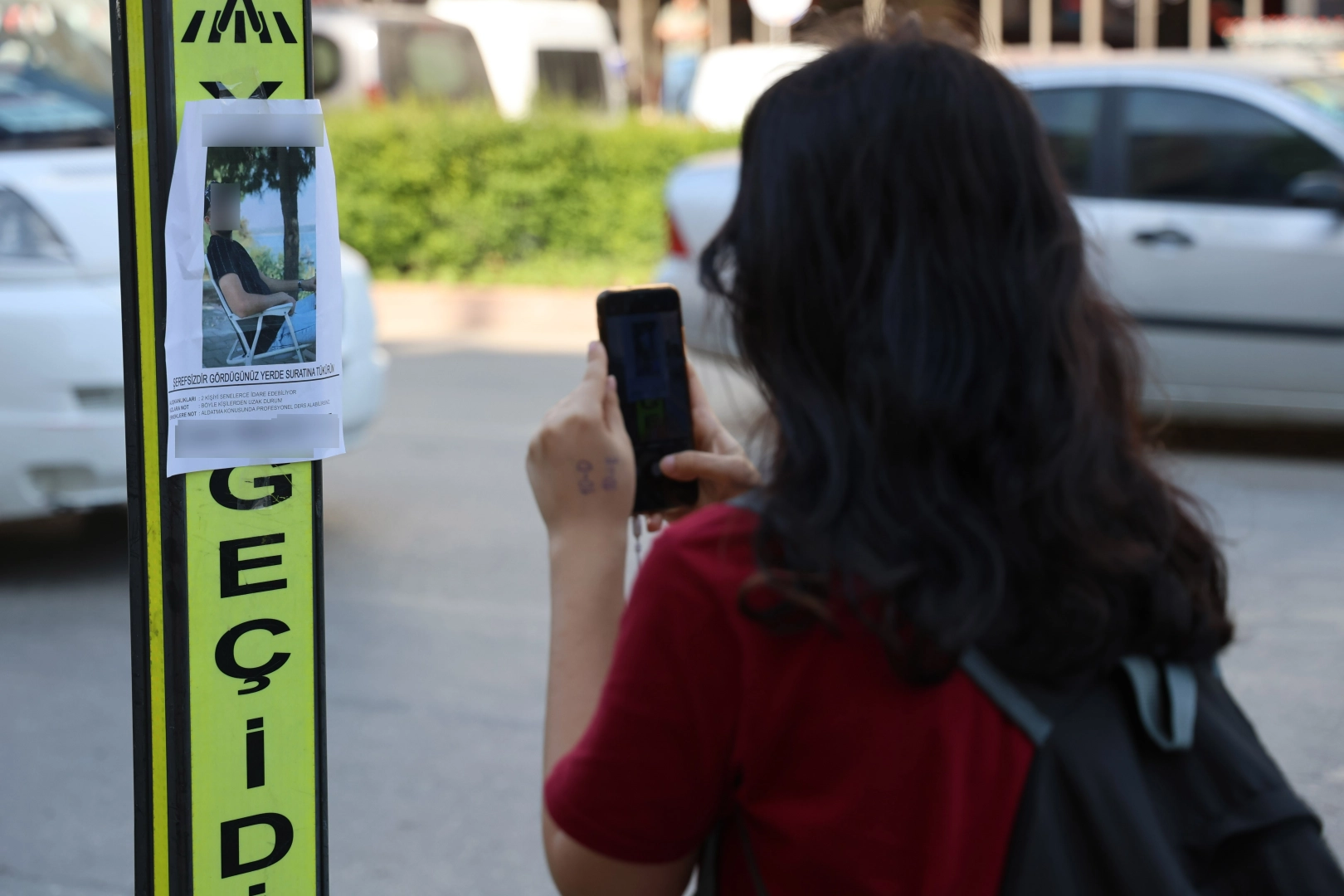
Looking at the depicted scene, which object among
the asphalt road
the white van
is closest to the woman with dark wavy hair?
the asphalt road

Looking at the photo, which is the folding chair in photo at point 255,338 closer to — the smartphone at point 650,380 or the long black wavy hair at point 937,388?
the smartphone at point 650,380

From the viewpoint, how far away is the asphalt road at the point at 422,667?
3.31 meters

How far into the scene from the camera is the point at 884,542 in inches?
45.2

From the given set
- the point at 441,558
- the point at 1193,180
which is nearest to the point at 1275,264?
the point at 1193,180

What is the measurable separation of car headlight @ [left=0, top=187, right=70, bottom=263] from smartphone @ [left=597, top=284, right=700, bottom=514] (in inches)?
136

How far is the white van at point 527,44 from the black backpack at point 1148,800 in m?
15.4

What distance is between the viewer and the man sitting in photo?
1505mm

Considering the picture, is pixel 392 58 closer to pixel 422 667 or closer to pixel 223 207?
pixel 422 667

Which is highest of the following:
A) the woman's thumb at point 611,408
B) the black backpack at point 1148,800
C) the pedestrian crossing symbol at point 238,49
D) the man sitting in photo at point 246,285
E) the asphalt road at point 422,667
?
the pedestrian crossing symbol at point 238,49

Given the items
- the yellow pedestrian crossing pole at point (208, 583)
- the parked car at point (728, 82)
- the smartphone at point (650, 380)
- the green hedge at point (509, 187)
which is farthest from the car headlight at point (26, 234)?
the parked car at point (728, 82)

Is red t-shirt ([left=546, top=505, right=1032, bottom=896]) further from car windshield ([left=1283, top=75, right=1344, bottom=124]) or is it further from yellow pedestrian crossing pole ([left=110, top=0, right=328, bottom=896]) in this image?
car windshield ([left=1283, top=75, right=1344, bottom=124])

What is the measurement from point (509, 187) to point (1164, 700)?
11.3 meters

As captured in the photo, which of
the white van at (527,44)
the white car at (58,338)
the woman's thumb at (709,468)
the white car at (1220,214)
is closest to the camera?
the woman's thumb at (709,468)

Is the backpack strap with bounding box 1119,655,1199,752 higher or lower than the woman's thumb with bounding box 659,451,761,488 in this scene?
lower
